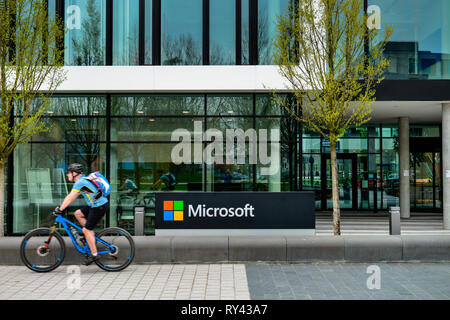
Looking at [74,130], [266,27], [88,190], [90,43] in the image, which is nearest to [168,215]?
[88,190]

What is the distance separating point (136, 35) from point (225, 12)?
2853 mm

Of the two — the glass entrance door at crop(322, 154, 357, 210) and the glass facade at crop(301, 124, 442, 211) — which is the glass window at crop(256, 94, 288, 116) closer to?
the glass facade at crop(301, 124, 442, 211)

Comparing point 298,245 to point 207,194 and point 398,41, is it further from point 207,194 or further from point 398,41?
point 398,41

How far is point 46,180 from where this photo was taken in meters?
12.7

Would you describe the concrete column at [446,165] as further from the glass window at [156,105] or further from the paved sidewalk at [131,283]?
the paved sidewalk at [131,283]

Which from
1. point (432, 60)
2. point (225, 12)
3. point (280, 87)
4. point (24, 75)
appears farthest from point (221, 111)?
point (432, 60)

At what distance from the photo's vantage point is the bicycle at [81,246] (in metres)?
7.30

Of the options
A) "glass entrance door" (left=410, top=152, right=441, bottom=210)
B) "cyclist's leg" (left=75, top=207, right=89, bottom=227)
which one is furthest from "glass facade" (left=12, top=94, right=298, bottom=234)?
"glass entrance door" (left=410, top=152, right=441, bottom=210)

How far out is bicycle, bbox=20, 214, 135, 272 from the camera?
7.30 meters

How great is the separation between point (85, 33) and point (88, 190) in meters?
7.43

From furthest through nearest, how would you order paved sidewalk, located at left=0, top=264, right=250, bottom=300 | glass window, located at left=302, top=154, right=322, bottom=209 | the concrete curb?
glass window, located at left=302, top=154, right=322, bottom=209 → the concrete curb → paved sidewalk, located at left=0, top=264, right=250, bottom=300

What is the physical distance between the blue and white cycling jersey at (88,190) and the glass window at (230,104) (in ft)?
20.3

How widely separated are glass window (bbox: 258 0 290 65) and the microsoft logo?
5.50m

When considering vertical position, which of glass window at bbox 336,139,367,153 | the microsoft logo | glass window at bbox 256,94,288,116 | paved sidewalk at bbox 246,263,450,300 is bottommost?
paved sidewalk at bbox 246,263,450,300
